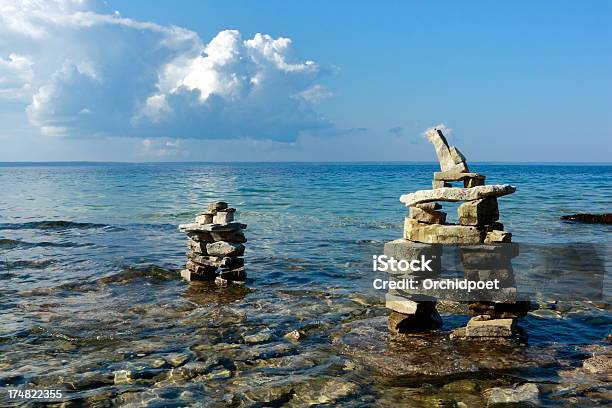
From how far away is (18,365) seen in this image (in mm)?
10836

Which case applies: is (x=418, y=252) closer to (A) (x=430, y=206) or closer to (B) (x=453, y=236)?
(B) (x=453, y=236)

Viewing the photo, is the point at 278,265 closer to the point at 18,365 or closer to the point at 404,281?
the point at 404,281

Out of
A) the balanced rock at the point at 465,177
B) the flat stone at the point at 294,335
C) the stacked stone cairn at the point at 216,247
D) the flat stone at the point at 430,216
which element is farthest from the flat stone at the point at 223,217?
the balanced rock at the point at 465,177

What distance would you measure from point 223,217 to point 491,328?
32.2ft

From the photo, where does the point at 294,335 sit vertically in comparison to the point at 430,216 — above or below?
below

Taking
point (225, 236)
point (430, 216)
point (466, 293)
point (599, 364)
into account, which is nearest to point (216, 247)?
point (225, 236)

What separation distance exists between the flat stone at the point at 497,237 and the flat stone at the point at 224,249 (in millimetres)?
9414

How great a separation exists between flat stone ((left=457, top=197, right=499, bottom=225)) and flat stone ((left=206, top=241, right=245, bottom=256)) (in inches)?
354

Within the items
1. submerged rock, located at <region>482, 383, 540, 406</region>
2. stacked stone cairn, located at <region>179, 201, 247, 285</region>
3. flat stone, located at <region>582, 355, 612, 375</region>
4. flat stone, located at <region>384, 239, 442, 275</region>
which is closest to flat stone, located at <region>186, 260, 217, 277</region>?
stacked stone cairn, located at <region>179, 201, 247, 285</region>

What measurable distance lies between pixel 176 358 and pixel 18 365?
124 inches

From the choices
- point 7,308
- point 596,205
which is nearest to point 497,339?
point 7,308

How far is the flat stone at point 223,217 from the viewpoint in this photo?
18.3 m

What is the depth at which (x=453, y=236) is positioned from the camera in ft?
37.7

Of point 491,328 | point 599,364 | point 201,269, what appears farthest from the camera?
point 201,269
